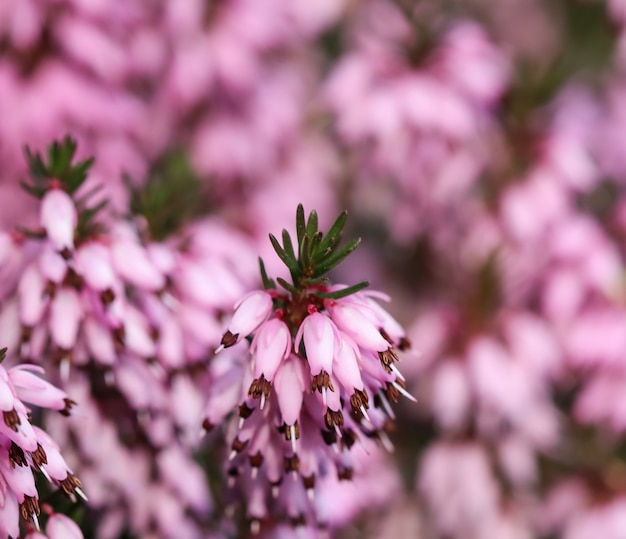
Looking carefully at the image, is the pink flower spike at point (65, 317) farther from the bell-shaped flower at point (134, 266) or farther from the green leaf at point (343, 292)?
the green leaf at point (343, 292)

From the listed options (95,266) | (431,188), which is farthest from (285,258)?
(431,188)

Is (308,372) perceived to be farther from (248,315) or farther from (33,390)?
(33,390)

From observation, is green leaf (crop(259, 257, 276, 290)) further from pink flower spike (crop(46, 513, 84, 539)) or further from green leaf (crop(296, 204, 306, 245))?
pink flower spike (crop(46, 513, 84, 539))

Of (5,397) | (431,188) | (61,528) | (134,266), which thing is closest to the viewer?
(5,397)

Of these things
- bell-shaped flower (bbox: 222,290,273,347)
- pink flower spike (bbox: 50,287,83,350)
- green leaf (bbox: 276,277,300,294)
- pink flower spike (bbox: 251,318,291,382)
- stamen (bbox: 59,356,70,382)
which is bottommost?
pink flower spike (bbox: 251,318,291,382)

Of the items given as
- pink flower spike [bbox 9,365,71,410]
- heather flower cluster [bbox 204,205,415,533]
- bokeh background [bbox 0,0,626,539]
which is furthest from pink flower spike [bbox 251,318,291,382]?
bokeh background [bbox 0,0,626,539]

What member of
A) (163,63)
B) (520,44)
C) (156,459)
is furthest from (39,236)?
(520,44)

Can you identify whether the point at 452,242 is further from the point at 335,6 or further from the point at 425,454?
the point at 335,6
